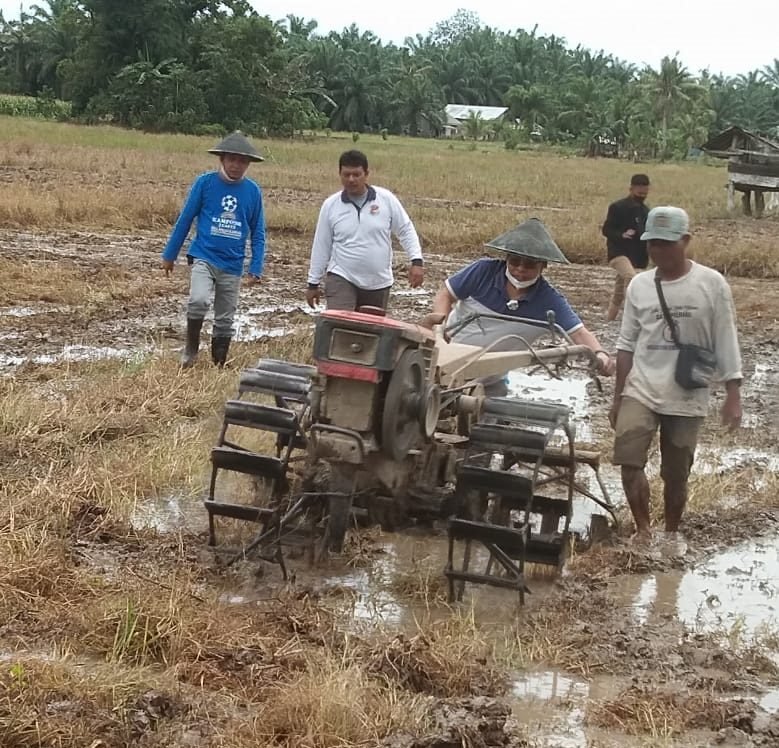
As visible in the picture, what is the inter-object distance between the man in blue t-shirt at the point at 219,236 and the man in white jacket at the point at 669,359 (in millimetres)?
3393

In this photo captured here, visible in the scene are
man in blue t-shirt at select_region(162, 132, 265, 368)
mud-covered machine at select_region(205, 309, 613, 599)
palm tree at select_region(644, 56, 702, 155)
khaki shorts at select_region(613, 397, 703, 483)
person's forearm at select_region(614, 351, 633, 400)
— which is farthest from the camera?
palm tree at select_region(644, 56, 702, 155)

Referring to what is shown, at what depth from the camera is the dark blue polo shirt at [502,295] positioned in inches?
236

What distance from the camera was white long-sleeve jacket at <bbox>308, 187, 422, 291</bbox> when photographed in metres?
7.65

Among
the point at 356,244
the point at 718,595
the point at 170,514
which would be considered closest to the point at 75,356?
the point at 356,244

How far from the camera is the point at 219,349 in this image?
853 cm

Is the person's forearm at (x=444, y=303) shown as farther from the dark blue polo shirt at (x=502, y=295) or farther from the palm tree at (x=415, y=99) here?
the palm tree at (x=415, y=99)

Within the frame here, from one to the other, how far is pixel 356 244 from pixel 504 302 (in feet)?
6.08

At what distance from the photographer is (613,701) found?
13.0 ft

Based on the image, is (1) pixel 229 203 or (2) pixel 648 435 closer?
(2) pixel 648 435

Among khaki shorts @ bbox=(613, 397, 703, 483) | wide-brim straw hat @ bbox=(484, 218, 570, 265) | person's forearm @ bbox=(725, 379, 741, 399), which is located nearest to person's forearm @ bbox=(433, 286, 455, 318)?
wide-brim straw hat @ bbox=(484, 218, 570, 265)

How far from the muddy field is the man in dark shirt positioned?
430cm

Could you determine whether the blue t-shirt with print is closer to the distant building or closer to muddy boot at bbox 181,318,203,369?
muddy boot at bbox 181,318,203,369

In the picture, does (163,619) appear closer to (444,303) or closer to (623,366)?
(444,303)

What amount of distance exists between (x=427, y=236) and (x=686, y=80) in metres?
60.1
